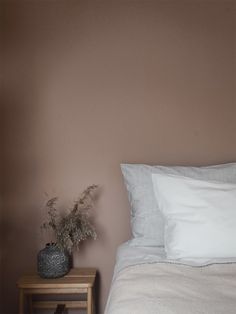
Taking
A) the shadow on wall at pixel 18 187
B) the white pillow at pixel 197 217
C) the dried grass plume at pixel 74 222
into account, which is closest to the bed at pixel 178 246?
the white pillow at pixel 197 217

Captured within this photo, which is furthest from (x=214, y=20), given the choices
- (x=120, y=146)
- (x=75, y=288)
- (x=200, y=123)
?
(x=75, y=288)

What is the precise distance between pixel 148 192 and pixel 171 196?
215 mm

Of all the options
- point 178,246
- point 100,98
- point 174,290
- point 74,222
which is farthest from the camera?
point 100,98

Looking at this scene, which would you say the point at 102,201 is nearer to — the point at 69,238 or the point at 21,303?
the point at 69,238

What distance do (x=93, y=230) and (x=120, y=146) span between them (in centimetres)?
54

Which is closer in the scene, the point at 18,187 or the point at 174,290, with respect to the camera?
the point at 174,290

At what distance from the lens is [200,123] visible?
80.6 inches

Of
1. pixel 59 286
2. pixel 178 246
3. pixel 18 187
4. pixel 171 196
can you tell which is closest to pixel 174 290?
pixel 178 246

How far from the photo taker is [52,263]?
1.82m

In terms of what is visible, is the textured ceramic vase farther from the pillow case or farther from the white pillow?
the white pillow

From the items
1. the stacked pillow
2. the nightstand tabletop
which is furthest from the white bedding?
the nightstand tabletop

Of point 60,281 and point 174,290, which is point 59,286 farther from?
point 174,290

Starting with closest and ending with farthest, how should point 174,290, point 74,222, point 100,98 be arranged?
point 174,290
point 74,222
point 100,98

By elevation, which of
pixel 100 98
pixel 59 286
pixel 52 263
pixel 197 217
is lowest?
pixel 59 286
